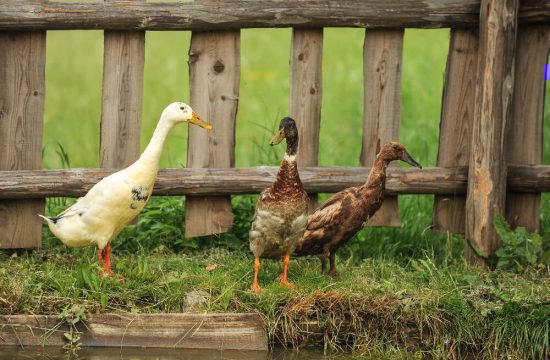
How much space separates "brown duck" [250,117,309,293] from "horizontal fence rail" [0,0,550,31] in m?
0.99

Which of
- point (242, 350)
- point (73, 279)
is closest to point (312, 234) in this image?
point (242, 350)

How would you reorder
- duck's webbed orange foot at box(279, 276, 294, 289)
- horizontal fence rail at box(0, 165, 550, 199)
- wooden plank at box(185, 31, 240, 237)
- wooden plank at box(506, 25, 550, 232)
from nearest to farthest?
duck's webbed orange foot at box(279, 276, 294, 289)
horizontal fence rail at box(0, 165, 550, 199)
wooden plank at box(185, 31, 240, 237)
wooden plank at box(506, 25, 550, 232)

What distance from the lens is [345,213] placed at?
20.2 ft

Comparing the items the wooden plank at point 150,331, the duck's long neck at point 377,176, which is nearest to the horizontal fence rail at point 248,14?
the duck's long neck at point 377,176

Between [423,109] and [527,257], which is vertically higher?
[423,109]

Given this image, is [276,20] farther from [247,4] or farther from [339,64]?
[339,64]

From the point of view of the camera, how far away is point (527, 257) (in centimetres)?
660

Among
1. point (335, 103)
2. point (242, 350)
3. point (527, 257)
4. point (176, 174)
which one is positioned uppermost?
point (335, 103)

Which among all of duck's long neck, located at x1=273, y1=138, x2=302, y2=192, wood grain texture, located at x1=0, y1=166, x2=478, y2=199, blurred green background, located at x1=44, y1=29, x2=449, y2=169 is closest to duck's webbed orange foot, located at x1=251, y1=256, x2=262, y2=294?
duck's long neck, located at x1=273, y1=138, x2=302, y2=192

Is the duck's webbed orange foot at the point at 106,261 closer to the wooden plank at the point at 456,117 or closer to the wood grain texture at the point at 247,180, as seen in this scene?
the wood grain texture at the point at 247,180

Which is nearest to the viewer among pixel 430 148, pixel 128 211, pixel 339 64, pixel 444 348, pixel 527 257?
pixel 444 348

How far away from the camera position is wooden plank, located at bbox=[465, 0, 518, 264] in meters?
6.59

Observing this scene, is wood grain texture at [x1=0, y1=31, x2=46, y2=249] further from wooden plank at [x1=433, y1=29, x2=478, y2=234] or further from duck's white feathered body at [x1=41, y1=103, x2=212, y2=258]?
wooden plank at [x1=433, y1=29, x2=478, y2=234]

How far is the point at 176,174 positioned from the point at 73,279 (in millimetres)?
1103
